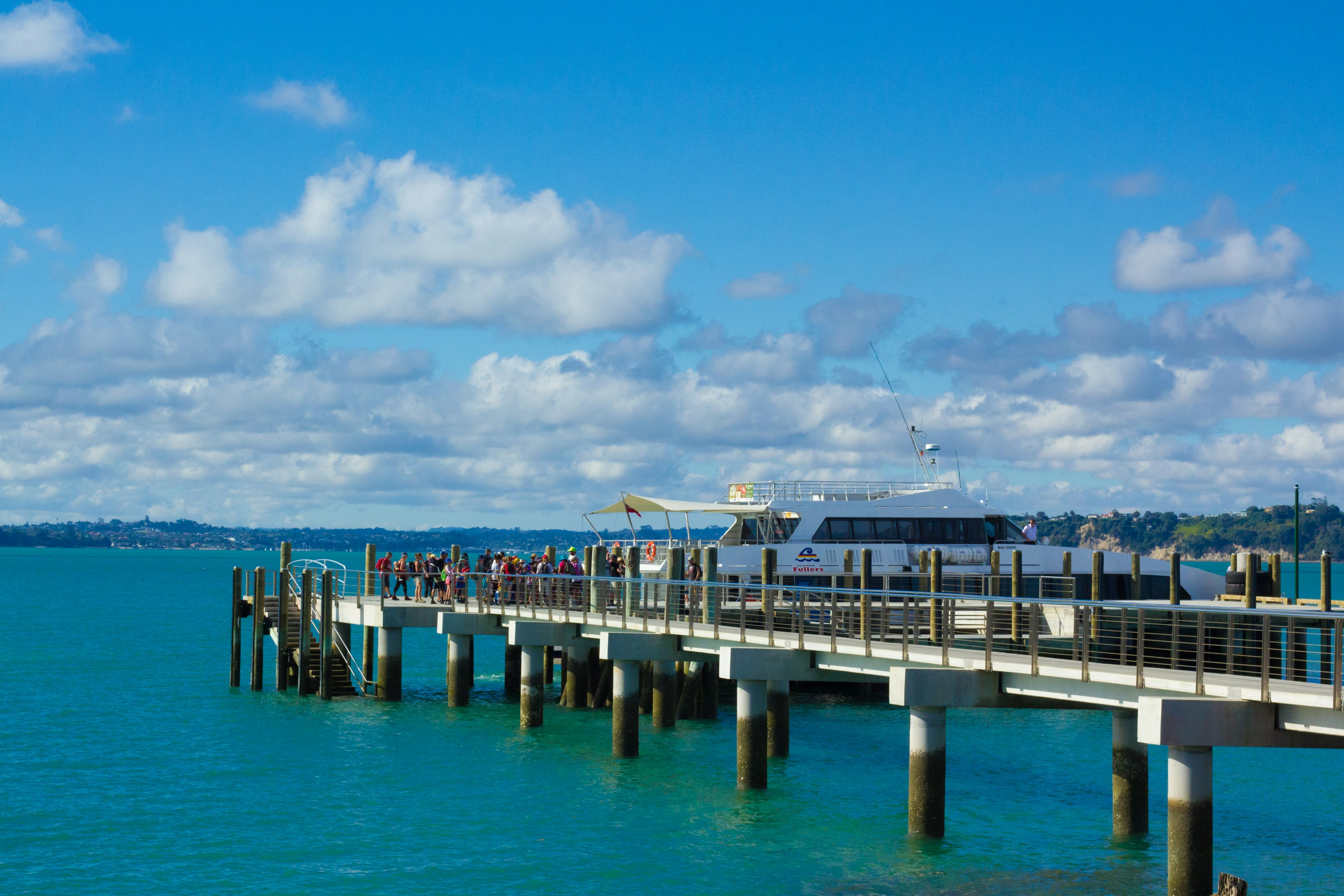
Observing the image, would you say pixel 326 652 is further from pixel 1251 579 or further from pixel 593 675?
pixel 1251 579

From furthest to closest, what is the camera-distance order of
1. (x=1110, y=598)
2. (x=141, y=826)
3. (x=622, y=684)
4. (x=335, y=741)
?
(x=1110, y=598) → (x=335, y=741) → (x=622, y=684) → (x=141, y=826)

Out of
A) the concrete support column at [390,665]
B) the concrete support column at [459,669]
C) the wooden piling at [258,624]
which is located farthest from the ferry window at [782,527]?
the wooden piling at [258,624]

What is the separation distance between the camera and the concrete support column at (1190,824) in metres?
17.2

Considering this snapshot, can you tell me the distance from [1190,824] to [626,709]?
46.1ft

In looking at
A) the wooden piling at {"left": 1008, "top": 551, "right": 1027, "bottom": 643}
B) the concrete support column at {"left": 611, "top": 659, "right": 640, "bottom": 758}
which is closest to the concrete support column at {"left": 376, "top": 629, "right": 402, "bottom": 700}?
the concrete support column at {"left": 611, "top": 659, "right": 640, "bottom": 758}

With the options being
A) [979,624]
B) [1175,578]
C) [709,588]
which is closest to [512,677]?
[709,588]

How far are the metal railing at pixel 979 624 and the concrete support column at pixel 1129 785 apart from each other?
1.40m

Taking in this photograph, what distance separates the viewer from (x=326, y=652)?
131 ft

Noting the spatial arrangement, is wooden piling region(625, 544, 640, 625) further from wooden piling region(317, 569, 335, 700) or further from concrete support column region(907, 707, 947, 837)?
concrete support column region(907, 707, 947, 837)

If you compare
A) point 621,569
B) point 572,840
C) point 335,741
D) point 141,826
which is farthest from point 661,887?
point 621,569

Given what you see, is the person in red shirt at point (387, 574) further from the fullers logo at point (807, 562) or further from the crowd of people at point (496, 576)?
the fullers logo at point (807, 562)

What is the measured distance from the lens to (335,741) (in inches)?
1314

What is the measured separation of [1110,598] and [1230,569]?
386cm

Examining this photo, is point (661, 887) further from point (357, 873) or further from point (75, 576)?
point (75, 576)
